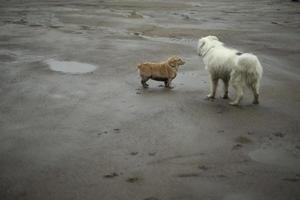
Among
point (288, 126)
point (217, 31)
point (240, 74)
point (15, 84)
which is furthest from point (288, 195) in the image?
point (217, 31)

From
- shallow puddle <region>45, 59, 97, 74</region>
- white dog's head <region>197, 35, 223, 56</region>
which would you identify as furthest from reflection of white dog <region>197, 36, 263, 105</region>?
shallow puddle <region>45, 59, 97, 74</region>

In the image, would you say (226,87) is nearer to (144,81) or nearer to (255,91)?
(255,91)

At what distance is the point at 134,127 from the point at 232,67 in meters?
2.39

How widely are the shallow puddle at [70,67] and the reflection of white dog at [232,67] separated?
439cm

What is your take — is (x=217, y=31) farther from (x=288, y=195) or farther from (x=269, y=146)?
(x=288, y=195)

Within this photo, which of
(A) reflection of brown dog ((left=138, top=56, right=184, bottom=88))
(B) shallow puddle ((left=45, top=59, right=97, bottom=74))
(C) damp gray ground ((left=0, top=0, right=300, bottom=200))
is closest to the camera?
(C) damp gray ground ((left=0, top=0, right=300, bottom=200))

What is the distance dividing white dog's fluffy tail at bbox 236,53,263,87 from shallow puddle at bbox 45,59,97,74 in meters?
5.55

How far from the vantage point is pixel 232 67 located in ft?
31.1

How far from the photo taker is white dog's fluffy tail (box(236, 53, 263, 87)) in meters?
9.18

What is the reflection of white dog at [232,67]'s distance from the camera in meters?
9.24

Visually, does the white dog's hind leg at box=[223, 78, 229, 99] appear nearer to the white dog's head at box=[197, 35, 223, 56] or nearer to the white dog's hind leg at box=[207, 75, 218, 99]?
the white dog's hind leg at box=[207, 75, 218, 99]

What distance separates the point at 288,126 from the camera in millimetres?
8828

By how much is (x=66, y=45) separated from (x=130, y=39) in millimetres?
2768

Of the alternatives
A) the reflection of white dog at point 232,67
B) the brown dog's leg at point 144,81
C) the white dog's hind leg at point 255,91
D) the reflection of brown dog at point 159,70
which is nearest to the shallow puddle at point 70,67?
the brown dog's leg at point 144,81
